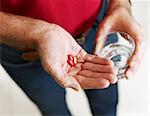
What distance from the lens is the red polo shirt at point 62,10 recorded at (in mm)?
733

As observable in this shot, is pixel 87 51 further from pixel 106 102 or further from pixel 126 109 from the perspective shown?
pixel 126 109

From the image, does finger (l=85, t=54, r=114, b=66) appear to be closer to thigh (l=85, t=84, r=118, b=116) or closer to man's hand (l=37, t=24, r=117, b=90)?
man's hand (l=37, t=24, r=117, b=90)

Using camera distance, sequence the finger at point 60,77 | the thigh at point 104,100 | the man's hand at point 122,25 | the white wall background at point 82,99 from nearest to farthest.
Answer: the finger at point 60,77 < the man's hand at point 122,25 < the thigh at point 104,100 < the white wall background at point 82,99

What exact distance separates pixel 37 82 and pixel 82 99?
0.39m

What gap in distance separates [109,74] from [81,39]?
15 centimetres

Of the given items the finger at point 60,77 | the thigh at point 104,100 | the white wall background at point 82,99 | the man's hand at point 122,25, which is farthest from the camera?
the white wall background at point 82,99

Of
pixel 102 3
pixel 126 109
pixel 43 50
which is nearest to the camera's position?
pixel 43 50

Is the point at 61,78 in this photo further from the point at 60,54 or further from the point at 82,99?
the point at 82,99

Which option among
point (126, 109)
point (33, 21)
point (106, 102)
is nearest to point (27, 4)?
point (33, 21)

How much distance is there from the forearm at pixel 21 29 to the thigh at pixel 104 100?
11.9 inches

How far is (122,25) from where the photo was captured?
818mm

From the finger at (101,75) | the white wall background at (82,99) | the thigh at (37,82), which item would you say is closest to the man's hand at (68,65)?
the finger at (101,75)

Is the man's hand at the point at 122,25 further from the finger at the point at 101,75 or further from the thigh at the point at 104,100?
the thigh at the point at 104,100

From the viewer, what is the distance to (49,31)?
0.73 meters
